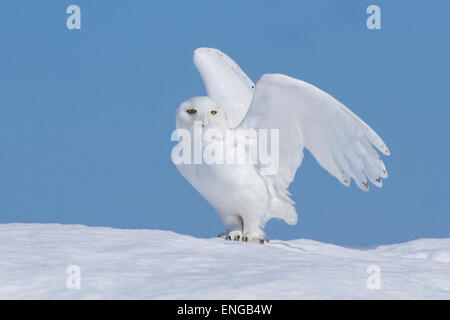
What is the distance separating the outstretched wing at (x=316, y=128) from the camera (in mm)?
5387

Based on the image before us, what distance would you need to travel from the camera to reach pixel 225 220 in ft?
19.5

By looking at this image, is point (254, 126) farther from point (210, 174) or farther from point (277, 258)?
point (277, 258)

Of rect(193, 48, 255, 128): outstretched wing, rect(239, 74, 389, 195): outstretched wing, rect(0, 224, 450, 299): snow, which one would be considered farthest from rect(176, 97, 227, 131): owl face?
rect(193, 48, 255, 128): outstretched wing

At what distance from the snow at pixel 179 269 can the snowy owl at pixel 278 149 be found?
0.63 metres

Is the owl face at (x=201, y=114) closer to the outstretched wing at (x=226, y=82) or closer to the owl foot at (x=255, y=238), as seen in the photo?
the owl foot at (x=255, y=238)

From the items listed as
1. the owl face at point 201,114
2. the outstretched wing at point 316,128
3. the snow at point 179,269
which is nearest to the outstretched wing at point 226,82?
the outstretched wing at point 316,128

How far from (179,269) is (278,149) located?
88.8 inches

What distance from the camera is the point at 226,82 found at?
689 cm

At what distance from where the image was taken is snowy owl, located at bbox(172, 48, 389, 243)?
5.40 meters

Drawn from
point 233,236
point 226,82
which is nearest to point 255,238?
point 233,236

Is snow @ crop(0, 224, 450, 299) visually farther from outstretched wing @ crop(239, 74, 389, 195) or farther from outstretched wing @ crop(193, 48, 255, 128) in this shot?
outstretched wing @ crop(193, 48, 255, 128)
